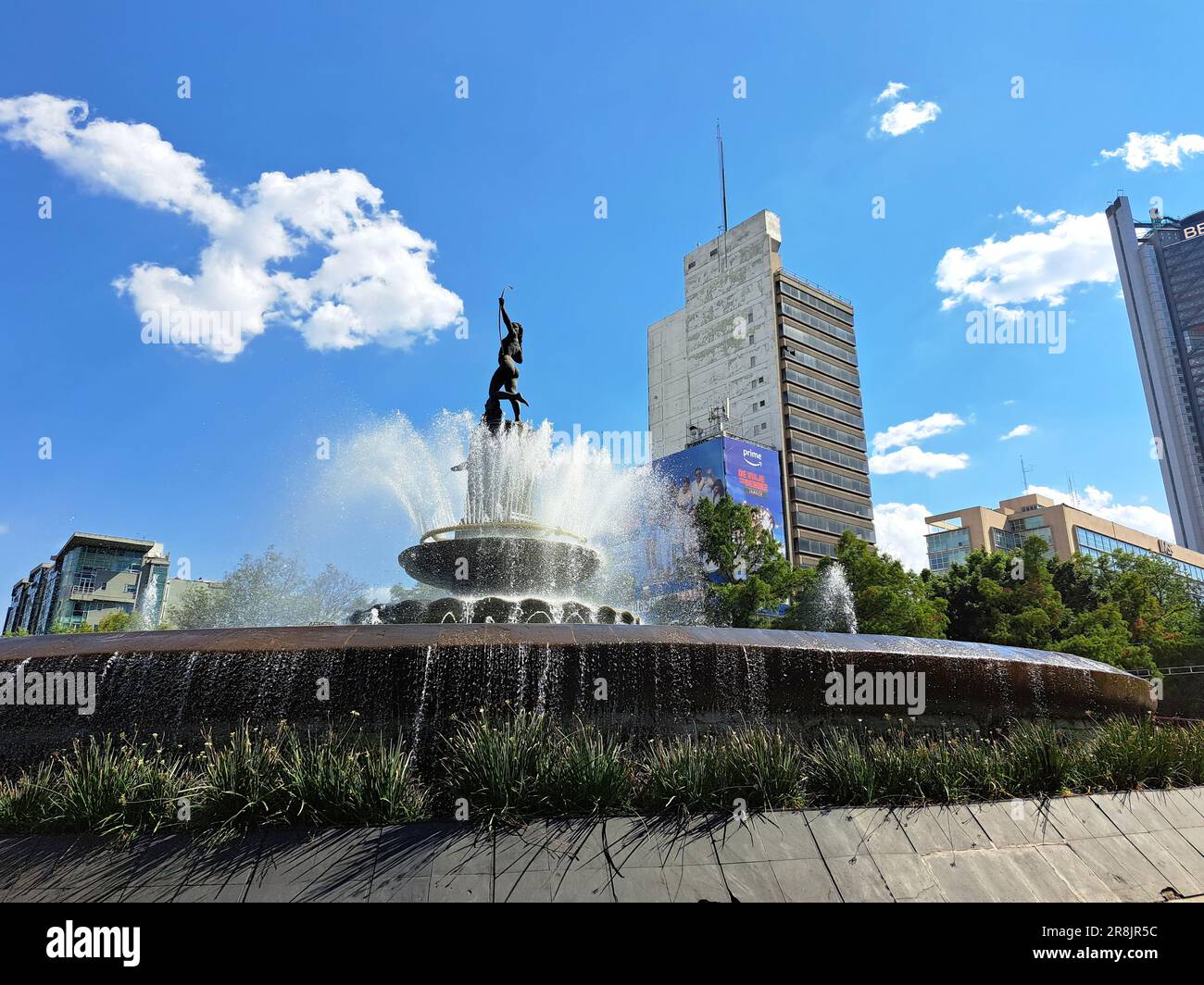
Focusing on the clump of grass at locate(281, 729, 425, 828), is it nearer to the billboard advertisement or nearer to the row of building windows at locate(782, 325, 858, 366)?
the billboard advertisement

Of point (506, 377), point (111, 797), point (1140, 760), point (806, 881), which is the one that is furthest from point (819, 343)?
point (111, 797)

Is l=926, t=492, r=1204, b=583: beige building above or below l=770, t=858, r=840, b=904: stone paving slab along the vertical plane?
above

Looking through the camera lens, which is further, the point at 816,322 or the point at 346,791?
the point at 816,322

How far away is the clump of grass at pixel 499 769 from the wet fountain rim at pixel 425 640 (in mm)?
1077

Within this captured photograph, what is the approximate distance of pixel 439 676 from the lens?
674 cm

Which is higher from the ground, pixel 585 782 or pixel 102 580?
pixel 102 580

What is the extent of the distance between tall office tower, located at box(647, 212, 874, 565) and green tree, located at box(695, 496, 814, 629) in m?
34.7

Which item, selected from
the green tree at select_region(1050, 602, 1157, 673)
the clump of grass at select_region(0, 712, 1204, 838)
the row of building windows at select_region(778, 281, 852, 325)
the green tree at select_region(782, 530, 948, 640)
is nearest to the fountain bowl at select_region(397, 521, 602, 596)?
the clump of grass at select_region(0, 712, 1204, 838)

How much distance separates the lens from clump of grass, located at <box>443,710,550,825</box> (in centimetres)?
539

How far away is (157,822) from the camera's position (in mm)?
5176

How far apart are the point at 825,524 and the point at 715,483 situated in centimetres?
2008

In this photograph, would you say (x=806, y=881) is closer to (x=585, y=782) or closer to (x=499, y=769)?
(x=585, y=782)
